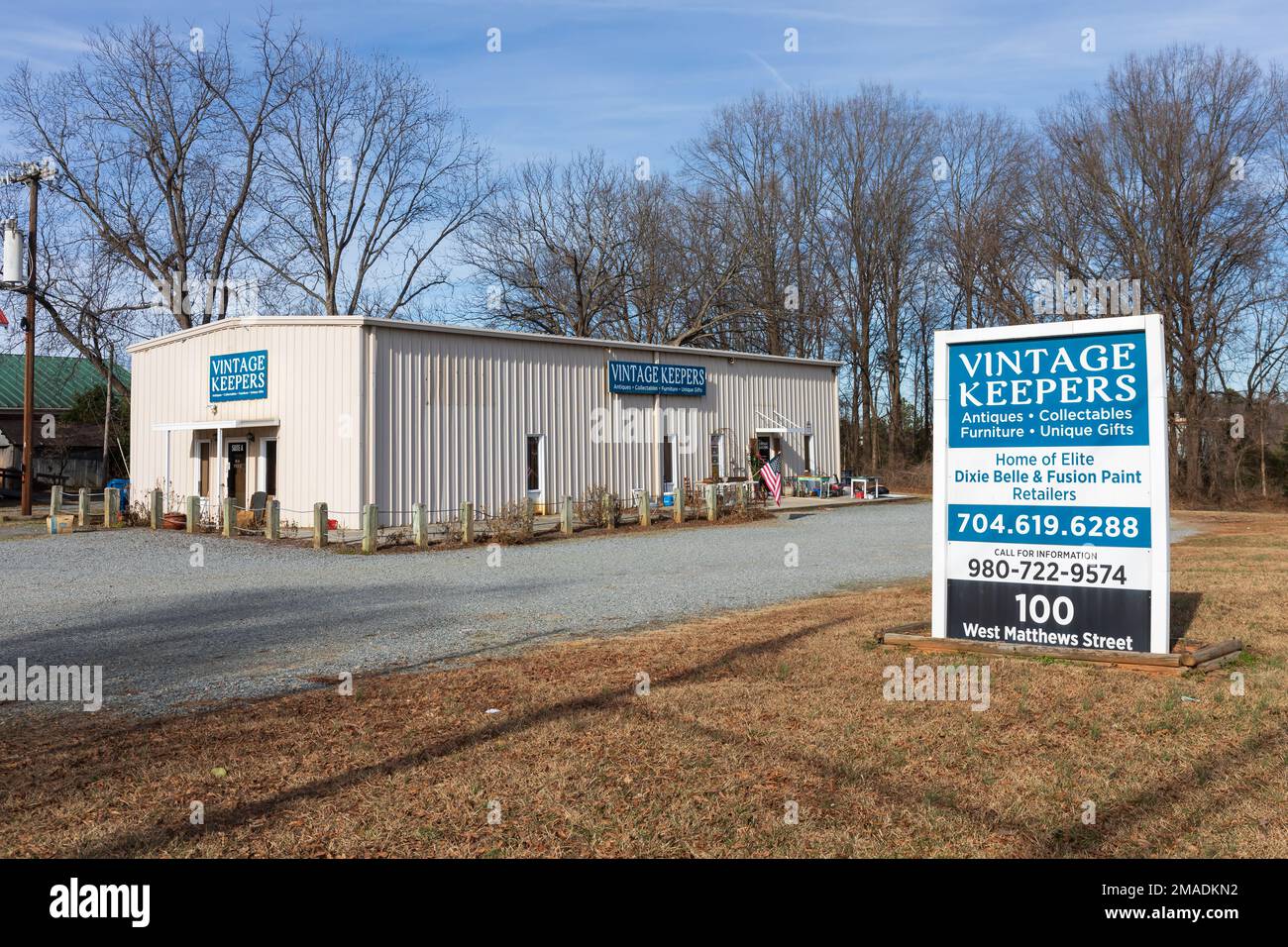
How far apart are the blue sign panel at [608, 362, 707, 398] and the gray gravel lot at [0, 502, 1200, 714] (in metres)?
8.22

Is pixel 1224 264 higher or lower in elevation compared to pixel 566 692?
higher

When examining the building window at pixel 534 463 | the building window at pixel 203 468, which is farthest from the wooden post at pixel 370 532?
the building window at pixel 203 468

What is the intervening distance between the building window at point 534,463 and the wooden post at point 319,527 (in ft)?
23.2

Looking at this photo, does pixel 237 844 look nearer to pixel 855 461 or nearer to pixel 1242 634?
pixel 1242 634

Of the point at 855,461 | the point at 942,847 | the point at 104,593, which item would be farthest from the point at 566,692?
the point at 855,461

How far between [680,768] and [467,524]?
1583cm

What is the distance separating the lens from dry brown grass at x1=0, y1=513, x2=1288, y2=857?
14.9 ft

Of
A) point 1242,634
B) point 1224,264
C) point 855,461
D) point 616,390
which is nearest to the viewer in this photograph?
point 1242,634

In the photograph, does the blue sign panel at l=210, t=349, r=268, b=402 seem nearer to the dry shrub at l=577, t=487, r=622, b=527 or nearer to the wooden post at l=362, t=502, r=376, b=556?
the wooden post at l=362, t=502, r=376, b=556

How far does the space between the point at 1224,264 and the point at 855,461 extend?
1759 cm

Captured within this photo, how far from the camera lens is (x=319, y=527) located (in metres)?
20.5

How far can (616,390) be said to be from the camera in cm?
2922

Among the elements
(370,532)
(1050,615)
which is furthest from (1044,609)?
(370,532)
